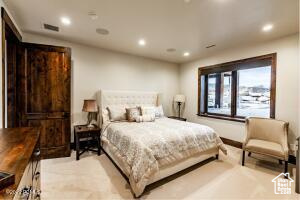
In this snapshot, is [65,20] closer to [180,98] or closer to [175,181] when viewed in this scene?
[175,181]

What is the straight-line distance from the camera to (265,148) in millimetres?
2770

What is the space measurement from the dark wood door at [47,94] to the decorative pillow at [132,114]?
4.27ft

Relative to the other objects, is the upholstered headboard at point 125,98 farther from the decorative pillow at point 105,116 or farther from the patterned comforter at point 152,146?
the patterned comforter at point 152,146

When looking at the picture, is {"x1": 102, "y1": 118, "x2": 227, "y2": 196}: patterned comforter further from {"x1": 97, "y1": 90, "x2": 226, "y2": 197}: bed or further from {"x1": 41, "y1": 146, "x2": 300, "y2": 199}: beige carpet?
{"x1": 41, "y1": 146, "x2": 300, "y2": 199}: beige carpet

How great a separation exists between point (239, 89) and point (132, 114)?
295 centimetres

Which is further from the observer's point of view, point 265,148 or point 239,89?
point 239,89

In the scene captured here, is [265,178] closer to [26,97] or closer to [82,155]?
[82,155]

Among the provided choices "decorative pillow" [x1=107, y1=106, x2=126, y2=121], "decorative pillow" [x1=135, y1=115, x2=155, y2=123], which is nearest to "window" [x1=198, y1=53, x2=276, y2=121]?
"decorative pillow" [x1=135, y1=115, x2=155, y2=123]

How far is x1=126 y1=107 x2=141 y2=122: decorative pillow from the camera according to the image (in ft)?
12.1

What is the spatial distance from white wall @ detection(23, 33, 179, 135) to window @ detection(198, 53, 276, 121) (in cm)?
121

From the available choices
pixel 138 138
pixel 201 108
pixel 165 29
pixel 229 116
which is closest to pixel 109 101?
pixel 138 138

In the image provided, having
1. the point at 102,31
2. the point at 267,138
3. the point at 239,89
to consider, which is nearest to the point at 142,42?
the point at 102,31

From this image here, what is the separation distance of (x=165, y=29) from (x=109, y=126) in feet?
7.52

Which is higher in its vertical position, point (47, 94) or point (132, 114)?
point (47, 94)
